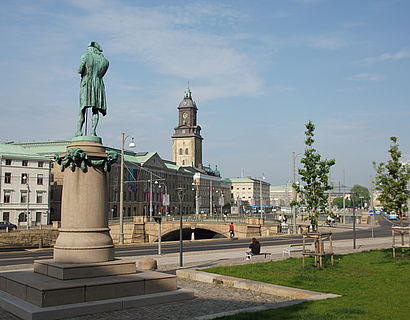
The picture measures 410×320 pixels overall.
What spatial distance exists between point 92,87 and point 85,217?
4373 mm

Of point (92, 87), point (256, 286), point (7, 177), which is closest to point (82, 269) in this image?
point (256, 286)

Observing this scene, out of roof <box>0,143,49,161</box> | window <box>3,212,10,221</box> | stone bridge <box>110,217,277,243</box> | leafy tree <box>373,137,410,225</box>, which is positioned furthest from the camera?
roof <box>0,143,49,161</box>

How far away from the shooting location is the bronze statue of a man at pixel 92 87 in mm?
14961

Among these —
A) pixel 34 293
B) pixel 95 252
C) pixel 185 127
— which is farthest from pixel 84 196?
pixel 185 127

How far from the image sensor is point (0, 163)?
71.6 metres

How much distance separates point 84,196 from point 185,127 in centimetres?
16953

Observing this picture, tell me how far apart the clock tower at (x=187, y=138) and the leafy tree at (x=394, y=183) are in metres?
156

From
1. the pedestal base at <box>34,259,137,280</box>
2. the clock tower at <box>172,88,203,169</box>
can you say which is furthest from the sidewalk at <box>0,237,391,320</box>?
the clock tower at <box>172,88,203,169</box>

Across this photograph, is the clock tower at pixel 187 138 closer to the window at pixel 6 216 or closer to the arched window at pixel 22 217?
the arched window at pixel 22 217

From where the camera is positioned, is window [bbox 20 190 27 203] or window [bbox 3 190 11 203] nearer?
window [bbox 3 190 11 203]

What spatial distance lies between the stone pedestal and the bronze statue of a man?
4.45 ft

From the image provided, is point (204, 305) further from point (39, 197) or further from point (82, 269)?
point (39, 197)

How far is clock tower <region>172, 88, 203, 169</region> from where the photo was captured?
18062cm

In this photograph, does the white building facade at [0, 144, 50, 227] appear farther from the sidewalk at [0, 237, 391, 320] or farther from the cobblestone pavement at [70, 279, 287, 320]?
the cobblestone pavement at [70, 279, 287, 320]
